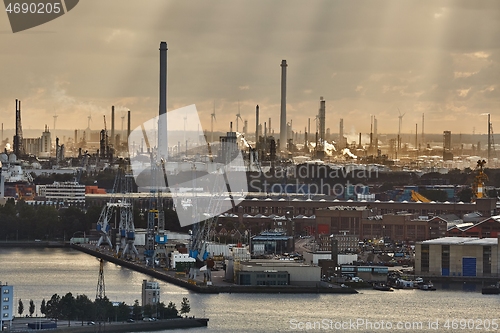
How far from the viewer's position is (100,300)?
1291cm

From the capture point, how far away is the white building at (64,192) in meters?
32.2

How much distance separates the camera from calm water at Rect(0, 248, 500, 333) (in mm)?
13570

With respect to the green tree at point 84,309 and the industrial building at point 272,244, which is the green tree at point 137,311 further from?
the industrial building at point 272,244

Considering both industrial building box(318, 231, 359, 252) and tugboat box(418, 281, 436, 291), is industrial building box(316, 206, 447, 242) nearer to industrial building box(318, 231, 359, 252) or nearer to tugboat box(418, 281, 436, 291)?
industrial building box(318, 231, 359, 252)

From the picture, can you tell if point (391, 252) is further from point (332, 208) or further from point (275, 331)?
point (275, 331)

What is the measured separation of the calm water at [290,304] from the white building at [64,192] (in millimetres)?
14006

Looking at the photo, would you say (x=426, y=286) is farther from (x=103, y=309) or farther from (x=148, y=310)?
(x=103, y=309)

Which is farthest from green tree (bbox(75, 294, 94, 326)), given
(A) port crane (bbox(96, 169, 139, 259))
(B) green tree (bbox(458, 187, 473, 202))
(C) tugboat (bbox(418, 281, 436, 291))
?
(B) green tree (bbox(458, 187, 473, 202))

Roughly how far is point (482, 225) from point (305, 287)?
234 inches

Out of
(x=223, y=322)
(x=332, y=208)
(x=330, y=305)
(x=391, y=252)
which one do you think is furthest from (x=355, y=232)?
(x=223, y=322)

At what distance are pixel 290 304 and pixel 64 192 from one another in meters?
18.4

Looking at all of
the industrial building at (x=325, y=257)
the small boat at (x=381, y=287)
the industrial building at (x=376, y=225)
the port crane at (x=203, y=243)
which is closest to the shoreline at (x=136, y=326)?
the port crane at (x=203, y=243)

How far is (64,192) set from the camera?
32969mm

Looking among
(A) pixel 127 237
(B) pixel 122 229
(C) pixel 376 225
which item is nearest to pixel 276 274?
(A) pixel 127 237
